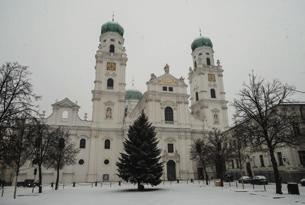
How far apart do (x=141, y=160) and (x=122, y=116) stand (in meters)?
23.2

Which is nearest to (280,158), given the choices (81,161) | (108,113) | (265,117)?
(265,117)

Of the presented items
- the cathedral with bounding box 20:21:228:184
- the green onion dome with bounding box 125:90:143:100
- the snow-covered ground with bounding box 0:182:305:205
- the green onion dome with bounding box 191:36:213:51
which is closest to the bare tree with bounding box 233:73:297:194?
the snow-covered ground with bounding box 0:182:305:205

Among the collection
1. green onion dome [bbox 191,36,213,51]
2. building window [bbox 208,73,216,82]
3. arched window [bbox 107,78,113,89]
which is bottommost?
arched window [bbox 107,78,113,89]

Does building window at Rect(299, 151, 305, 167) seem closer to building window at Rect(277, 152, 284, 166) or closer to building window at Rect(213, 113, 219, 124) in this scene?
building window at Rect(277, 152, 284, 166)

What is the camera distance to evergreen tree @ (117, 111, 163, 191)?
72.0 feet

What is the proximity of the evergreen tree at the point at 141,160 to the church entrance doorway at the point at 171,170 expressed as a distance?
19.9 metres

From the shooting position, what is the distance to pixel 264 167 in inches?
1277

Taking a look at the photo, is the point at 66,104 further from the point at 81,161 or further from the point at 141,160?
the point at 141,160

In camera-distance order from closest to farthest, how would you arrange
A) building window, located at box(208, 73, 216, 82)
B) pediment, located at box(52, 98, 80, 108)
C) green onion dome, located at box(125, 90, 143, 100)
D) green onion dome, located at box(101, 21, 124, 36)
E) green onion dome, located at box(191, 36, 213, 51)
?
pediment, located at box(52, 98, 80, 108) → green onion dome, located at box(101, 21, 124, 36) → building window, located at box(208, 73, 216, 82) → green onion dome, located at box(191, 36, 213, 51) → green onion dome, located at box(125, 90, 143, 100)

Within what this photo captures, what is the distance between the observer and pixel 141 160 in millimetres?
22188

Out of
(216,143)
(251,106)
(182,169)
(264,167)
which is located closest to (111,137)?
(182,169)

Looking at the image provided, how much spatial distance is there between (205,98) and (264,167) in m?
20.7

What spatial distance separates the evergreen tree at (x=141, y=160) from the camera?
22.0 metres

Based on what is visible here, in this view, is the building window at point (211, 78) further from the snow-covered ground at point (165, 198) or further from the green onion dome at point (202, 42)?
the snow-covered ground at point (165, 198)
